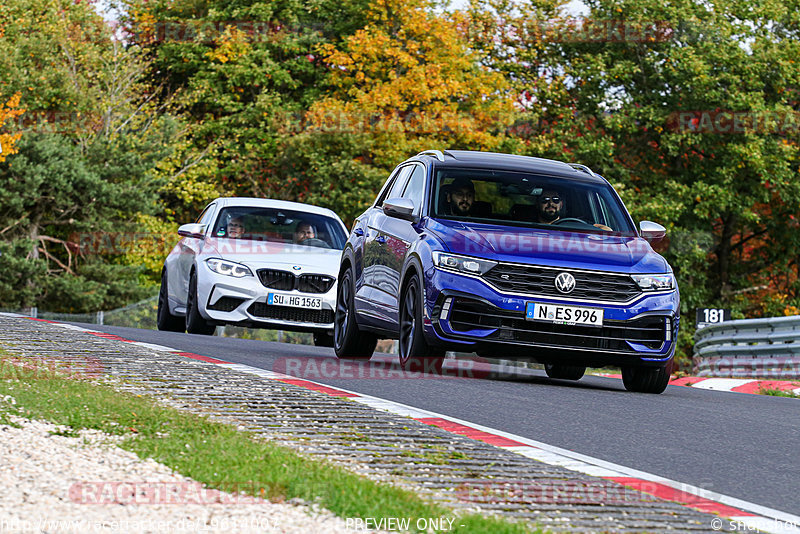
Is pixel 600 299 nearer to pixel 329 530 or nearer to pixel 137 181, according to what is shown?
pixel 329 530

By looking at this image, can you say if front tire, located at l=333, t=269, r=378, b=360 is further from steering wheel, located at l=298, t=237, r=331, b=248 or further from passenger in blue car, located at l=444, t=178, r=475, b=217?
steering wheel, located at l=298, t=237, r=331, b=248

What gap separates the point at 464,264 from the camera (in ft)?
32.7

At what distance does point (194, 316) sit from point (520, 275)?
22.5 ft

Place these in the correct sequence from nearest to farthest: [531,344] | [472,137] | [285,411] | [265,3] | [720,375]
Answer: [285,411] < [531,344] < [720,375] < [472,137] < [265,3]

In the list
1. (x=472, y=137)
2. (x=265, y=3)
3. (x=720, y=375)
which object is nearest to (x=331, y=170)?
(x=472, y=137)

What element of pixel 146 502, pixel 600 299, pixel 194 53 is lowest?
pixel 146 502

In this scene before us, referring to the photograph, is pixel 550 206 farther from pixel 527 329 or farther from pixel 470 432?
pixel 470 432

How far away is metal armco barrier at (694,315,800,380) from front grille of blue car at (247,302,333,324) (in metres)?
5.27

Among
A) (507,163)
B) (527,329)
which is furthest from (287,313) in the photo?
(527,329)

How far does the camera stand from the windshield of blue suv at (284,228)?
16.3m

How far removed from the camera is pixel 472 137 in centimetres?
3906

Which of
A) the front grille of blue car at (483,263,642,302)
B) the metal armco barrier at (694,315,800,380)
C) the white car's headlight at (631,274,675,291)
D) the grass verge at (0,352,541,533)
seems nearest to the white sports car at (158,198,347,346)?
the metal armco barrier at (694,315,800,380)

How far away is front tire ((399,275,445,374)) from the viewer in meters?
10.2

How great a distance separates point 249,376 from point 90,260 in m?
38.7
